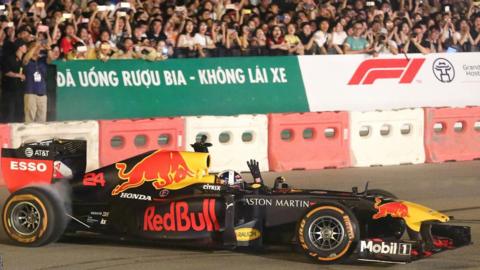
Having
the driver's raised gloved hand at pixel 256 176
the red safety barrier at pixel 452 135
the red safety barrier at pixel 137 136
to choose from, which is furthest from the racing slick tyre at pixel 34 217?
the red safety barrier at pixel 452 135

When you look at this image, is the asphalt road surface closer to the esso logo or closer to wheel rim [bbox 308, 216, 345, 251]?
wheel rim [bbox 308, 216, 345, 251]

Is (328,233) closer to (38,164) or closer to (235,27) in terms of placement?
(38,164)

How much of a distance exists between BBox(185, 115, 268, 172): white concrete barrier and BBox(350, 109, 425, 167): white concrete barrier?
1.63 meters

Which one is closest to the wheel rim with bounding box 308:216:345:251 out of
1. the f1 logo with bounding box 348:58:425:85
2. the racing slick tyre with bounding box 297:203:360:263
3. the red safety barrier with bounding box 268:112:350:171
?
the racing slick tyre with bounding box 297:203:360:263

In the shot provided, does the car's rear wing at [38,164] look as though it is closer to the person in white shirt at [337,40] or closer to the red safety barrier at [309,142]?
the red safety barrier at [309,142]

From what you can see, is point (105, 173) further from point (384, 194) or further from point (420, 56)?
point (420, 56)

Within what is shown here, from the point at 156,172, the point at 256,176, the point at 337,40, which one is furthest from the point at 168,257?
the point at 337,40

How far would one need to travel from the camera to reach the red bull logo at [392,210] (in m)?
9.23

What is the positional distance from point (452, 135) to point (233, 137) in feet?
13.3

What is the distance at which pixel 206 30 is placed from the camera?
18.1m

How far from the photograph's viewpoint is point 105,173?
10.2 metres

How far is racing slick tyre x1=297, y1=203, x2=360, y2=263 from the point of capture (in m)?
9.04

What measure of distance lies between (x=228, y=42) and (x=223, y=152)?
2927 millimetres

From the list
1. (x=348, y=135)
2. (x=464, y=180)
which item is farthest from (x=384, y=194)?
(x=348, y=135)
